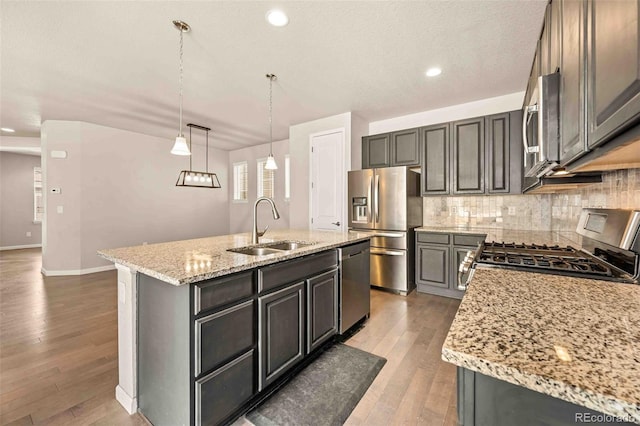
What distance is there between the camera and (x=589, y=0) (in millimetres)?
782

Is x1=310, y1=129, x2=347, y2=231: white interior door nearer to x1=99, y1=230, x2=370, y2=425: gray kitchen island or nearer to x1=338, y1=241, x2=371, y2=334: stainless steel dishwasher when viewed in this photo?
x1=338, y1=241, x2=371, y2=334: stainless steel dishwasher

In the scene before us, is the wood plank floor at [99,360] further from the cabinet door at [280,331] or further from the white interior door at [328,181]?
the white interior door at [328,181]

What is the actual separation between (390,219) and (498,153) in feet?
5.11

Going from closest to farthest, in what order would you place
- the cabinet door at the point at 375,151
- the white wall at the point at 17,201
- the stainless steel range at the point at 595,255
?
the stainless steel range at the point at 595,255 → the cabinet door at the point at 375,151 → the white wall at the point at 17,201

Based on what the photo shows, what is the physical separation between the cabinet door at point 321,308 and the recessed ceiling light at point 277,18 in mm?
2042

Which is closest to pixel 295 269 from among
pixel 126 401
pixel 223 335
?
pixel 223 335

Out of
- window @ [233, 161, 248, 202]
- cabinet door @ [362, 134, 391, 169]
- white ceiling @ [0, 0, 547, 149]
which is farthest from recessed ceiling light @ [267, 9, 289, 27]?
window @ [233, 161, 248, 202]

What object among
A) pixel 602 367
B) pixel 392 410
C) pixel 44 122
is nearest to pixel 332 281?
pixel 392 410

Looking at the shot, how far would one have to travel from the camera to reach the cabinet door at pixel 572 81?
826 millimetres

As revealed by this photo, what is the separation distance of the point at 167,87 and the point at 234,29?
64.0 inches

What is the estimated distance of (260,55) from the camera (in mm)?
2658

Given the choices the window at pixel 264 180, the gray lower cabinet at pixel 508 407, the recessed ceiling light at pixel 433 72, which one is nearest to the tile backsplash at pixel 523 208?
the gray lower cabinet at pixel 508 407

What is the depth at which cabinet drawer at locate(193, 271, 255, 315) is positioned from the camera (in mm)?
1330

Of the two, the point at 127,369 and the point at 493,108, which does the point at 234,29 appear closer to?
the point at 127,369
